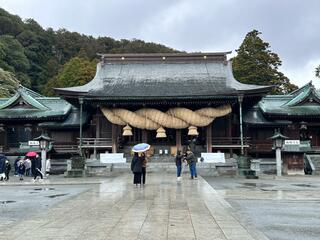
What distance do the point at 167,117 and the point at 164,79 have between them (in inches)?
214

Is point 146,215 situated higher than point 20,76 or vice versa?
point 20,76

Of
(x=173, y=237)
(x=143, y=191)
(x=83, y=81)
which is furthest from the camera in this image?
(x=83, y=81)

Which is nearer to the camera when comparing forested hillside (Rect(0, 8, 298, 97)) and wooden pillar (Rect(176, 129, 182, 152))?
wooden pillar (Rect(176, 129, 182, 152))

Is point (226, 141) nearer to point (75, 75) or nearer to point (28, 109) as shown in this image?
point (28, 109)

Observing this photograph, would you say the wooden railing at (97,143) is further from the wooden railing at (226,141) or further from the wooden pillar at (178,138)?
the wooden railing at (226,141)

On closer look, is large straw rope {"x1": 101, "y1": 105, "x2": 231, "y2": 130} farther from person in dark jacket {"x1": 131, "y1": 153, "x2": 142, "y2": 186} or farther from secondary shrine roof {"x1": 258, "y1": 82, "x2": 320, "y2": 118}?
person in dark jacket {"x1": 131, "y1": 153, "x2": 142, "y2": 186}

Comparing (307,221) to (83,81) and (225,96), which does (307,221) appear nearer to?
(225,96)

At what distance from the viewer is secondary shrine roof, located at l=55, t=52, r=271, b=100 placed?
3281 centimetres

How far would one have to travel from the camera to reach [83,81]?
66.7 m

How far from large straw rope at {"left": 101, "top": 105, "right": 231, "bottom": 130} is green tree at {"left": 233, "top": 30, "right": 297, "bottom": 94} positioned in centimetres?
2709

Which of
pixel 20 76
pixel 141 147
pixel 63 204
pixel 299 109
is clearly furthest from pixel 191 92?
pixel 20 76

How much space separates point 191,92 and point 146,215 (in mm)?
24324

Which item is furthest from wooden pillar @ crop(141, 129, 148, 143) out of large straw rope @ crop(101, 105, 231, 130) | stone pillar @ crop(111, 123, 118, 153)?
stone pillar @ crop(111, 123, 118, 153)

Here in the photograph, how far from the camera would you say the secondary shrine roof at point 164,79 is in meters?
32.8
